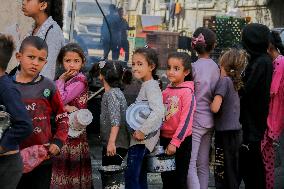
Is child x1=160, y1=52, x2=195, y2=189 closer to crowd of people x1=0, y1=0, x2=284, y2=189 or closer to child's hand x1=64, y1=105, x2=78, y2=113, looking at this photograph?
crowd of people x1=0, y1=0, x2=284, y2=189

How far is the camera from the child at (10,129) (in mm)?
3232

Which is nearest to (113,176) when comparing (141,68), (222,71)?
(141,68)

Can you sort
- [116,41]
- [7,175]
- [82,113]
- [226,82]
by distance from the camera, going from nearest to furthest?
1. [7,175]
2. [82,113]
3. [226,82]
4. [116,41]

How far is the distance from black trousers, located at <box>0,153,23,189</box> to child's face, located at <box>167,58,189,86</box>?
6.20 feet

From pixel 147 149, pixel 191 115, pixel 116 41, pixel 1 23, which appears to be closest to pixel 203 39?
pixel 191 115

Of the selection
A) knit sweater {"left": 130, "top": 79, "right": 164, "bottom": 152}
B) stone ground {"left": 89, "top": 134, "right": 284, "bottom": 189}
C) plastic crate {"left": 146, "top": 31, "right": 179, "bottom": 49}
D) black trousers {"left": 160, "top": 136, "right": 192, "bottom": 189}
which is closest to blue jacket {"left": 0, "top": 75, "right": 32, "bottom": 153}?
knit sweater {"left": 130, "top": 79, "right": 164, "bottom": 152}

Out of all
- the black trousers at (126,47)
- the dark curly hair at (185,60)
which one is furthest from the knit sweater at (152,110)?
the black trousers at (126,47)

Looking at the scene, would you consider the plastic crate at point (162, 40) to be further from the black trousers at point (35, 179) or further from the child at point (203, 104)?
the black trousers at point (35, 179)

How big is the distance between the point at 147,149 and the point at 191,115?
0.46 metres

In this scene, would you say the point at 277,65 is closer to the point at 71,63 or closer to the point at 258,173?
the point at 258,173

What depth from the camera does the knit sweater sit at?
446 cm

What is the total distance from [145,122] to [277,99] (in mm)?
1804

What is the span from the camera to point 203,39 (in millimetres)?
5191

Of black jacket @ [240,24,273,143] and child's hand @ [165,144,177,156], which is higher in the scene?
black jacket @ [240,24,273,143]
